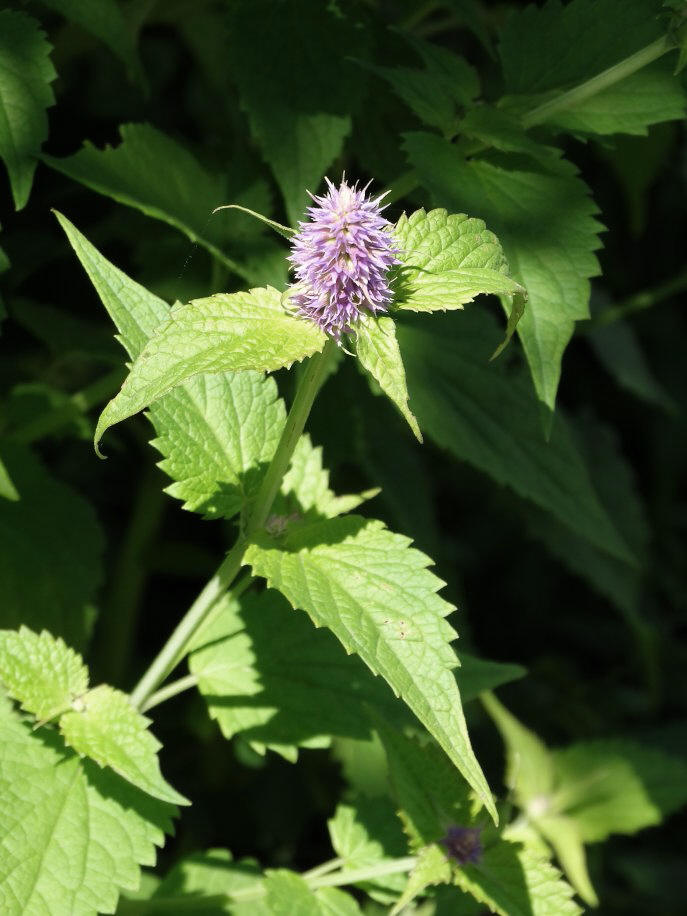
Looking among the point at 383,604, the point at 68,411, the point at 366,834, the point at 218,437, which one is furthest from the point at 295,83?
the point at 366,834

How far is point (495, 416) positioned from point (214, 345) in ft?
2.97

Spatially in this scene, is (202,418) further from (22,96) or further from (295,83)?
(295,83)

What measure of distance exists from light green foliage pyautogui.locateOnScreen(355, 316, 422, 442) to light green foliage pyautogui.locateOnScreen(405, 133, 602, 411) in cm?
36

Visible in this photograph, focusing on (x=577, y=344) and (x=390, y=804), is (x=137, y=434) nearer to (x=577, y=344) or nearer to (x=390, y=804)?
(x=390, y=804)

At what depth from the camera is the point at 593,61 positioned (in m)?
1.49

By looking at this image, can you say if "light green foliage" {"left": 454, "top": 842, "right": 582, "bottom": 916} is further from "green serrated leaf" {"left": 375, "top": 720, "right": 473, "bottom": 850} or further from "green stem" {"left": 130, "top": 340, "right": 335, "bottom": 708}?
"green stem" {"left": 130, "top": 340, "right": 335, "bottom": 708}

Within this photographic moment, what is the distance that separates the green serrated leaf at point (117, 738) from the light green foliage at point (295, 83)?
2.25 ft

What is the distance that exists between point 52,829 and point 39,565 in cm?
53

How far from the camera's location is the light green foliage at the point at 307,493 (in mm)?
1245

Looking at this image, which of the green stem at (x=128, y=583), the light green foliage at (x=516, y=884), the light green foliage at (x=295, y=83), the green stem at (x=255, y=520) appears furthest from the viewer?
the green stem at (x=128, y=583)

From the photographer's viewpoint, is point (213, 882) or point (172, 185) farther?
point (172, 185)

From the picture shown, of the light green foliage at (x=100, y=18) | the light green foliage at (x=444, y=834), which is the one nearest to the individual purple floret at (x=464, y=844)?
the light green foliage at (x=444, y=834)

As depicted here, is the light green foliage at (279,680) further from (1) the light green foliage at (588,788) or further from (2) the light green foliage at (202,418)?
(1) the light green foliage at (588,788)

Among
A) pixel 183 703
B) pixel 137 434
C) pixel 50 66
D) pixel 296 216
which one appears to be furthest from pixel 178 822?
pixel 50 66
